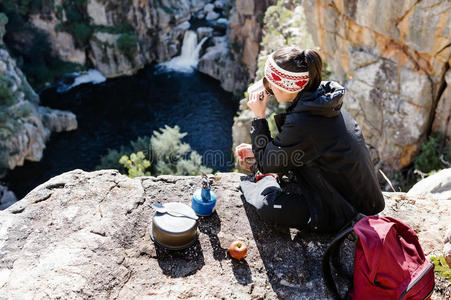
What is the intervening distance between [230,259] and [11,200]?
22184mm

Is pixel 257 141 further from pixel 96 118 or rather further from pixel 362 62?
pixel 96 118

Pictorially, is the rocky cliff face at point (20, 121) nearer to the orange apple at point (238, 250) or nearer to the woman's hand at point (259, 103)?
the woman's hand at point (259, 103)

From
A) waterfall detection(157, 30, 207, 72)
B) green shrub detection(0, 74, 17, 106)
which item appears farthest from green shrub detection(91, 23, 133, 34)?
green shrub detection(0, 74, 17, 106)

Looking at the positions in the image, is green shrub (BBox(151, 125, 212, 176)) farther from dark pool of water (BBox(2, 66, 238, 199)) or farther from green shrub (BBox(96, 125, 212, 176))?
dark pool of water (BBox(2, 66, 238, 199))

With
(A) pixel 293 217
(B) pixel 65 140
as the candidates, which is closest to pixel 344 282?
(A) pixel 293 217

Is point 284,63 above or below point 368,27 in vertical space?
above

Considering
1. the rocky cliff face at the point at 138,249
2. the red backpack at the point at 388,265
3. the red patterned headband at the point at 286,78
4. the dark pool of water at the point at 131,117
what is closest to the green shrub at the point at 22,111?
the dark pool of water at the point at 131,117

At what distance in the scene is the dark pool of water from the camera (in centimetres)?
2452

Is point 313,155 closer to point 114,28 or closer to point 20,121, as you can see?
point 20,121

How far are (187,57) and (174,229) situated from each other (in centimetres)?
3679

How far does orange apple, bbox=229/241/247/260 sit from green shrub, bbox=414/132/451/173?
34.8ft

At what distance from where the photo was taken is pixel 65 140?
27.1 m


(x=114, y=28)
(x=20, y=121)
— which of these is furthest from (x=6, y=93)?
(x=114, y=28)

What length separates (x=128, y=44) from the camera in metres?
35.8
